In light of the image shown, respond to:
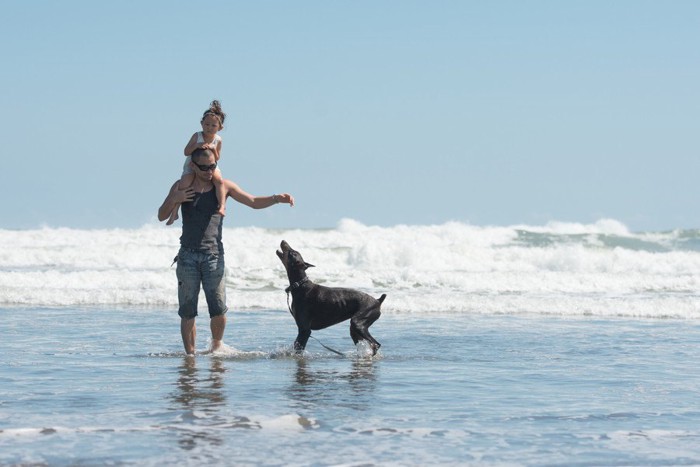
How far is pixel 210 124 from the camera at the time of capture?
8445 mm

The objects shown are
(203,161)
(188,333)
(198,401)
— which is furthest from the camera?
(188,333)

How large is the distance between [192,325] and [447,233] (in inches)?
1224

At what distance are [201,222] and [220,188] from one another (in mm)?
356

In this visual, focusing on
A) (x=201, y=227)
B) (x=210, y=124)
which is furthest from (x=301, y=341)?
(x=210, y=124)

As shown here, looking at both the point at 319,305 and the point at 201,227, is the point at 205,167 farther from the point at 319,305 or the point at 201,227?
the point at 319,305

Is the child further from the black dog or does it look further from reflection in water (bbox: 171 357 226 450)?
reflection in water (bbox: 171 357 226 450)

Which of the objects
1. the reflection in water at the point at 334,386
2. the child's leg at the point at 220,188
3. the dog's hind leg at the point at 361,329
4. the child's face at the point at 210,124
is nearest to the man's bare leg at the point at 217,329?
the reflection in water at the point at 334,386

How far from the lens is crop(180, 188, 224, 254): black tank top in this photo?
338 inches

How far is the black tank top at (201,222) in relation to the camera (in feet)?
28.1

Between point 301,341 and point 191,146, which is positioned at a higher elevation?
point 191,146

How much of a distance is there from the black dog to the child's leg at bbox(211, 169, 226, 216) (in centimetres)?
76

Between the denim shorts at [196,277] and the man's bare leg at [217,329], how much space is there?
272 millimetres

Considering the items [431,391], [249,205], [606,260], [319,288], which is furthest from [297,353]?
[606,260]

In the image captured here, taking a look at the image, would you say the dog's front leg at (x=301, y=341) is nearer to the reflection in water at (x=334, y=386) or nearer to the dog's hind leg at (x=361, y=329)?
the reflection in water at (x=334, y=386)
